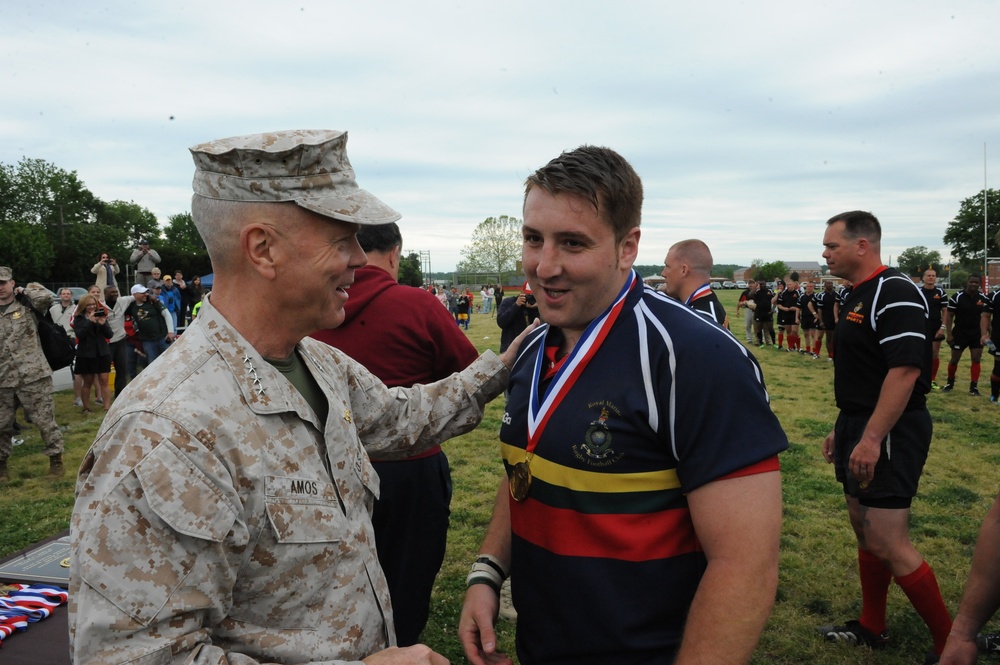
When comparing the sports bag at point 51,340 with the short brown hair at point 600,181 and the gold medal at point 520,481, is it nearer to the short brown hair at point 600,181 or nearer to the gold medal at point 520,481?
the gold medal at point 520,481

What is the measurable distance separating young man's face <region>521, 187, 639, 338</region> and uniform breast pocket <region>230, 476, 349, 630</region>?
875 millimetres

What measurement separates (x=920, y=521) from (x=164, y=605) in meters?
7.31

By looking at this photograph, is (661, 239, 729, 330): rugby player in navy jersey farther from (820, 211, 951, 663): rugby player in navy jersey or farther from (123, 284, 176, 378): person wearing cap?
(123, 284, 176, 378): person wearing cap

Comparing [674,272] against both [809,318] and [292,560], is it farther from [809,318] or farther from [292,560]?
[809,318]

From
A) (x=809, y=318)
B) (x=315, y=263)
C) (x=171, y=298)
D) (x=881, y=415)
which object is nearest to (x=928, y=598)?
(x=881, y=415)

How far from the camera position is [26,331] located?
8227 millimetres

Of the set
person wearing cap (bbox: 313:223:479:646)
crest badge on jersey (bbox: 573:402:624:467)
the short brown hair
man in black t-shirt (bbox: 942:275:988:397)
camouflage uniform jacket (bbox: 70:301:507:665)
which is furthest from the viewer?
man in black t-shirt (bbox: 942:275:988:397)

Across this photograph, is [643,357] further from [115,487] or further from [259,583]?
[115,487]

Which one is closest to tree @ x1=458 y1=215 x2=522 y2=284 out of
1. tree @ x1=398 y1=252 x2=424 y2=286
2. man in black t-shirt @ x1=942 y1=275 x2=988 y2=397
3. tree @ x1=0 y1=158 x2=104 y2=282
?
tree @ x1=398 y1=252 x2=424 y2=286

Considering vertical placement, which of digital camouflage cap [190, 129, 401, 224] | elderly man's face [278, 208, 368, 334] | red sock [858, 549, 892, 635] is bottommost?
red sock [858, 549, 892, 635]

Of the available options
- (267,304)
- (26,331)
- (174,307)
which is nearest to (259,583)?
(267,304)

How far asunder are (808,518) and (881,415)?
338 cm

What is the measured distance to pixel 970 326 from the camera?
1351 cm

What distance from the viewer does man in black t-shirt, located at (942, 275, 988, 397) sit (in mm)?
13438
